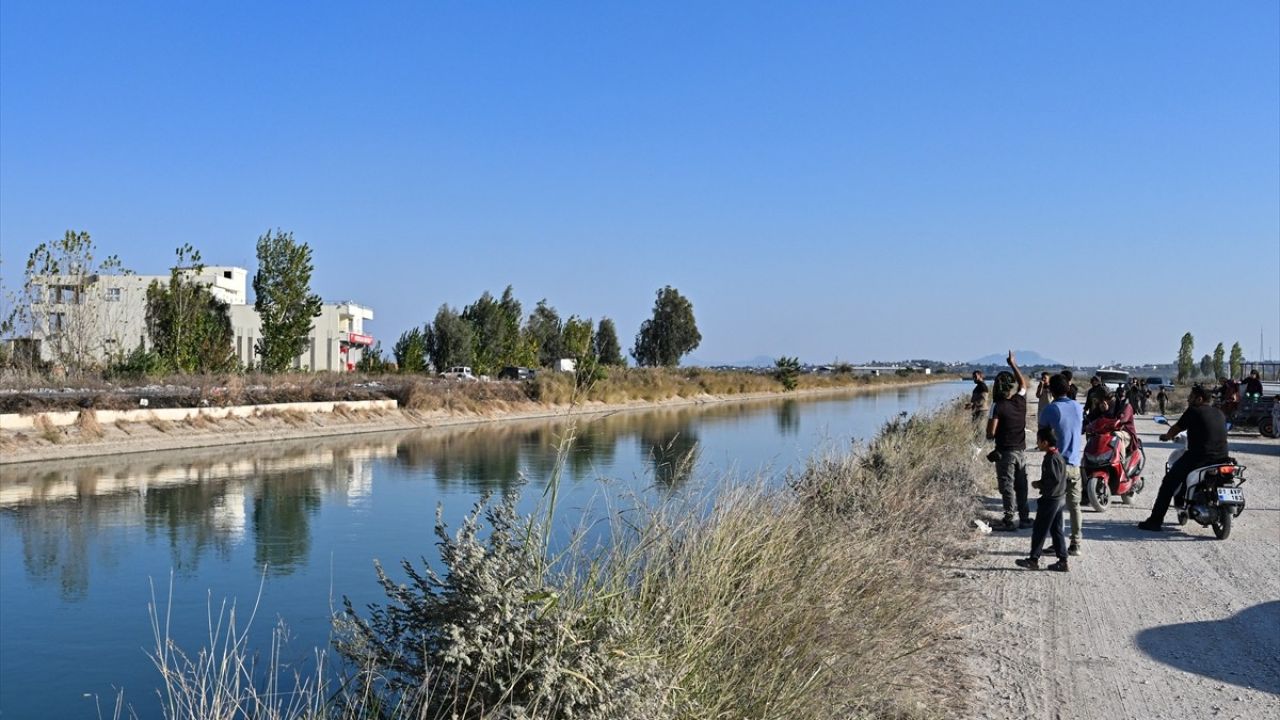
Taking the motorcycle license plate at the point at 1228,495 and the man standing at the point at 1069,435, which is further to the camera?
the motorcycle license plate at the point at 1228,495

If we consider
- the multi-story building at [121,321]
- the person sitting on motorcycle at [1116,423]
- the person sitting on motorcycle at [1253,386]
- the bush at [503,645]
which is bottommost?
the bush at [503,645]

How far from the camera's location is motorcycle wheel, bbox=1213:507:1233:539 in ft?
36.9

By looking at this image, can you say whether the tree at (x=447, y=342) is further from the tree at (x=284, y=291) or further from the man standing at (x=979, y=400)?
the man standing at (x=979, y=400)

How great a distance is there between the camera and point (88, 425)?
2661 centimetres

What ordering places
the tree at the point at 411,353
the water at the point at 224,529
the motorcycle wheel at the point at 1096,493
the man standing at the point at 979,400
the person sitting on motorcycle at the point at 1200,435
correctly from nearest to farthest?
the water at the point at 224,529 < the person sitting on motorcycle at the point at 1200,435 < the motorcycle wheel at the point at 1096,493 < the man standing at the point at 979,400 < the tree at the point at 411,353

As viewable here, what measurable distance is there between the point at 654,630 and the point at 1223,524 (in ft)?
29.7

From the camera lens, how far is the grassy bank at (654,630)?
396cm

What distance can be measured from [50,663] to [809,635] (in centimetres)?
742

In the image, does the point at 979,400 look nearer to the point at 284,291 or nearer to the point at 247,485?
the point at 247,485

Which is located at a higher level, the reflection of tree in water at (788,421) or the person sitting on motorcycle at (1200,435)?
the person sitting on motorcycle at (1200,435)

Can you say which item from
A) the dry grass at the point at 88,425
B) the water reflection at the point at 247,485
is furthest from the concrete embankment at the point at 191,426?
the water reflection at the point at 247,485

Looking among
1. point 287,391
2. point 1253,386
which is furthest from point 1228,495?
point 287,391

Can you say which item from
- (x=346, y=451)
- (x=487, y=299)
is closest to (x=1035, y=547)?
(x=346, y=451)

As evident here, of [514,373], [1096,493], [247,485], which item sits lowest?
[247,485]
